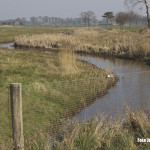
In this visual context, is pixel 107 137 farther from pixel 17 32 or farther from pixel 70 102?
pixel 17 32

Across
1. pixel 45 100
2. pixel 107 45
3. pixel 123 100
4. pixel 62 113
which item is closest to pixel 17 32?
pixel 107 45

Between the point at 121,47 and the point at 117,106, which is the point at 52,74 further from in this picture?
the point at 121,47

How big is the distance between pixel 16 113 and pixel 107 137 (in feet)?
5.52

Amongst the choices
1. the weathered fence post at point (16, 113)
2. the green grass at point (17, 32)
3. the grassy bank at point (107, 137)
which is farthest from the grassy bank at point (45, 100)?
the green grass at point (17, 32)

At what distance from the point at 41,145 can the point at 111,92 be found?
13.7 feet

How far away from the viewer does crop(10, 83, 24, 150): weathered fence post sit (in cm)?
369

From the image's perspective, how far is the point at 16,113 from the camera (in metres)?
3.74

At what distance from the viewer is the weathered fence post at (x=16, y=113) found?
3.69m

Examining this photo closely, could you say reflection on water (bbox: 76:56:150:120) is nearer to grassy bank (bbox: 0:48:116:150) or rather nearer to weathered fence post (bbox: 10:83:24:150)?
grassy bank (bbox: 0:48:116:150)

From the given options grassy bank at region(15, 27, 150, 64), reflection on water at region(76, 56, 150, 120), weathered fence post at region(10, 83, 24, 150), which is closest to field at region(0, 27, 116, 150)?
weathered fence post at region(10, 83, 24, 150)

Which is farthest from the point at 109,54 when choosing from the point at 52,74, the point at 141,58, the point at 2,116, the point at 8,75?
the point at 2,116

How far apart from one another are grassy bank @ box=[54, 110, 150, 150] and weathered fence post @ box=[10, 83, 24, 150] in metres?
0.65

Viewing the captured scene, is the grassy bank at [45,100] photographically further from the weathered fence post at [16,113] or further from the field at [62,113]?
the weathered fence post at [16,113]

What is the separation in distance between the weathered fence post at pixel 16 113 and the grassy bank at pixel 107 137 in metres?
0.65
